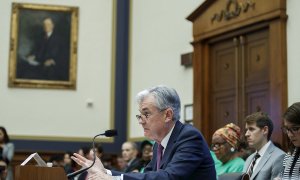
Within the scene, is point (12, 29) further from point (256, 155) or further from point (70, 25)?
point (256, 155)

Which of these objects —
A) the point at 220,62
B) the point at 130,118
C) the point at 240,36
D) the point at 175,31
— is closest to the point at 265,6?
the point at 240,36

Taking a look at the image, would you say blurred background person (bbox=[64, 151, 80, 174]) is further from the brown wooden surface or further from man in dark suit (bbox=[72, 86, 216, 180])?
man in dark suit (bbox=[72, 86, 216, 180])

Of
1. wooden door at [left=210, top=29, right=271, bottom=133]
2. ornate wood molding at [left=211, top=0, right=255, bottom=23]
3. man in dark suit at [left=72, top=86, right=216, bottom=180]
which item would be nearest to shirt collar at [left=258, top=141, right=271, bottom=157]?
man in dark suit at [left=72, top=86, right=216, bottom=180]

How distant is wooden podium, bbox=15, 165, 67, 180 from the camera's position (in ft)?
13.3

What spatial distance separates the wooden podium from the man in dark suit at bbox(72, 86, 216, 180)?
1.53ft

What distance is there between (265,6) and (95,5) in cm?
508

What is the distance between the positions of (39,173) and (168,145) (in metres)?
0.87

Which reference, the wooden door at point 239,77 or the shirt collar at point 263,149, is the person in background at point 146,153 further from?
the shirt collar at point 263,149

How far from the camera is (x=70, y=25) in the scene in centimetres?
1222

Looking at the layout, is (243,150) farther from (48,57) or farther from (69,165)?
(48,57)

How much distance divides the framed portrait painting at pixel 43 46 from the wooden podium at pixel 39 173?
7912mm

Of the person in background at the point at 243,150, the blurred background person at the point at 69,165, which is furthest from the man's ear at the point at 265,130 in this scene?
the blurred background person at the point at 69,165

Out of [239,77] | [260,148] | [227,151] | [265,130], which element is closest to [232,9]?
[239,77]

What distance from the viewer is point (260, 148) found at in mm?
5820
